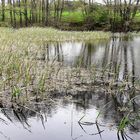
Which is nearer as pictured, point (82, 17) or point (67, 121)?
point (67, 121)

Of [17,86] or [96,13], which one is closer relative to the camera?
[17,86]

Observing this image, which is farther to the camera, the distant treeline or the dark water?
the distant treeline

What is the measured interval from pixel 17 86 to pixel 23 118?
1.33 meters

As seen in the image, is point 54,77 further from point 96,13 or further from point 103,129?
point 96,13

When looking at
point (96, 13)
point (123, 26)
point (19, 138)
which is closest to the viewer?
point (19, 138)

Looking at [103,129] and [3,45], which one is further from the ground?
[3,45]

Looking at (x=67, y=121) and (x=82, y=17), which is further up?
(x=67, y=121)

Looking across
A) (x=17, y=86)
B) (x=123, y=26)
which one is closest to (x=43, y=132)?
(x=17, y=86)

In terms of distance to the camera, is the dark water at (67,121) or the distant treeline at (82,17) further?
the distant treeline at (82,17)

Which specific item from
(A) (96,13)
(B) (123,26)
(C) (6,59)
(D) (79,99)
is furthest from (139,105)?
(A) (96,13)

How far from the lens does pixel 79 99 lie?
10555 mm

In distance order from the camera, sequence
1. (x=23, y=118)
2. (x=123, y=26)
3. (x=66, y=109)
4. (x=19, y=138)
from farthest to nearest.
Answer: (x=123, y=26) → (x=66, y=109) → (x=23, y=118) → (x=19, y=138)

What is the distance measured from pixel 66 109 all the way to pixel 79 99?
3.42ft

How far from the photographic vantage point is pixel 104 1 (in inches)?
2443
